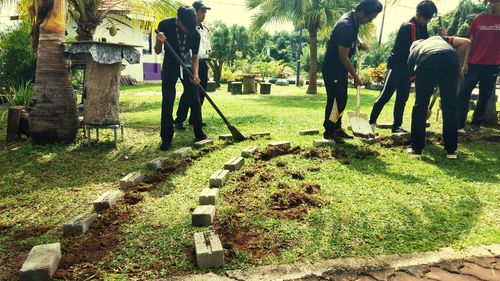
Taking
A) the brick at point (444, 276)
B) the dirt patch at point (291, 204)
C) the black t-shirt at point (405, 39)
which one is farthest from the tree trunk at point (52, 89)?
the brick at point (444, 276)

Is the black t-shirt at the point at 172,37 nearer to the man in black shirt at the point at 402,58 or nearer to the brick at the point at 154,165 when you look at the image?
the brick at the point at 154,165

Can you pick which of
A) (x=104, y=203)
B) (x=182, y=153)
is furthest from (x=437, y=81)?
(x=104, y=203)

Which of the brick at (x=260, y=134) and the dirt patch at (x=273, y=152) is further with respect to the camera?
the brick at (x=260, y=134)

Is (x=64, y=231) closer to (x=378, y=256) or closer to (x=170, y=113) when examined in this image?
(x=378, y=256)

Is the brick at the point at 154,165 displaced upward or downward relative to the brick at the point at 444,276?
upward

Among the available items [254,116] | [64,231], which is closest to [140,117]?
[254,116]

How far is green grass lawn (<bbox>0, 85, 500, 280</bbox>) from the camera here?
8.30ft

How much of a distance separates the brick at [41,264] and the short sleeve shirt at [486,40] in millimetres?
6439

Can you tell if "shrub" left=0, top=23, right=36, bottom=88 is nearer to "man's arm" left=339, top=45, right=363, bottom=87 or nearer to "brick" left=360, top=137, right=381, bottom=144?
"man's arm" left=339, top=45, right=363, bottom=87

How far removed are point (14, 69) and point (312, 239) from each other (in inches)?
449

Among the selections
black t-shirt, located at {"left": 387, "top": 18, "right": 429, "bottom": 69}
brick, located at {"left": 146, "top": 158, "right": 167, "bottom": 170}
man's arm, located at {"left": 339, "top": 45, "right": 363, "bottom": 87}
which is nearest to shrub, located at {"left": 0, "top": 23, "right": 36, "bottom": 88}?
brick, located at {"left": 146, "top": 158, "right": 167, "bottom": 170}

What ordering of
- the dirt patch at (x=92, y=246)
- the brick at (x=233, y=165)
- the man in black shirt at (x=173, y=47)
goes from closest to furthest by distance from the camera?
1. the dirt patch at (x=92, y=246)
2. the brick at (x=233, y=165)
3. the man in black shirt at (x=173, y=47)

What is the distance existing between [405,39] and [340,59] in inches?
51.6

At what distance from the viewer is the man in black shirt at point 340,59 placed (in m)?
4.86
